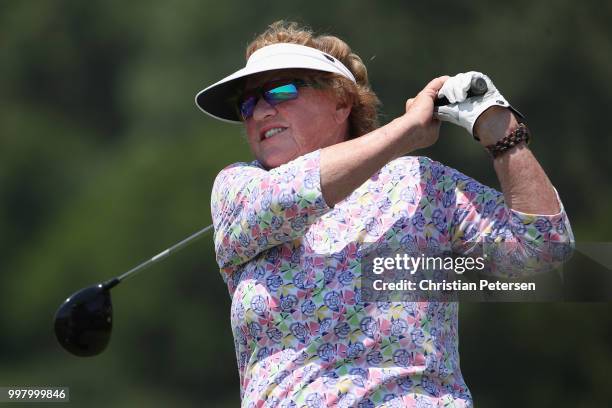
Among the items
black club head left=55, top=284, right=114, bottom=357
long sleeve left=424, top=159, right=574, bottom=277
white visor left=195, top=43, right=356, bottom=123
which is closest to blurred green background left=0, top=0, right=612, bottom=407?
black club head left=55, top=284, right=114, bottom=357

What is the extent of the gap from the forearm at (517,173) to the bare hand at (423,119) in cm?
6

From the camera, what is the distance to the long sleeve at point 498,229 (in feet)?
4.91

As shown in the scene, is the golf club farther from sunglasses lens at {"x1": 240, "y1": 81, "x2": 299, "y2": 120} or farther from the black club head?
sunglasses lens at {"x1": 240, "y1": 81, "x2": 299, "y2": 120}

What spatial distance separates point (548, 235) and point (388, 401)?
0.33 metres

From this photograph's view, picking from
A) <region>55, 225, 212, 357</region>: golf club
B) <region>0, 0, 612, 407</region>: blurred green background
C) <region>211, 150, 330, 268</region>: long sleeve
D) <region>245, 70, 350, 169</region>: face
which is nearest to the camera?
<region>211, 150, 330, 268</region>: long sleeve

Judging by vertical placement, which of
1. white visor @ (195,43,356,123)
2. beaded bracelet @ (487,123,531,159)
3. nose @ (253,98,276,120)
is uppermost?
white visor @ (195,43,356,123)

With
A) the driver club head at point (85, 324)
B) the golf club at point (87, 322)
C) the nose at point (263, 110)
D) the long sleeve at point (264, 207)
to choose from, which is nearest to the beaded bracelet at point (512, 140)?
the long sleeve at point (264, 207)

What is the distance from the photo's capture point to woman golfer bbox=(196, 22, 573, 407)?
4.70ft

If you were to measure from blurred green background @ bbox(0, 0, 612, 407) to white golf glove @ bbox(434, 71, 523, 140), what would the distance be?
60.1 inches

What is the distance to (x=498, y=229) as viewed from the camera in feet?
5.11

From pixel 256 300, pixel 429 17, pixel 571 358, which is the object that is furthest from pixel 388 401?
pixel 429 17

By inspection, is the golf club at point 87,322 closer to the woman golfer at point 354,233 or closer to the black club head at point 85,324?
the black club head at point 85,324

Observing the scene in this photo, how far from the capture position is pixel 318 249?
4.95 ft

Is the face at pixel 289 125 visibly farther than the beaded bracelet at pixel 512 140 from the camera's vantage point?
Yes
